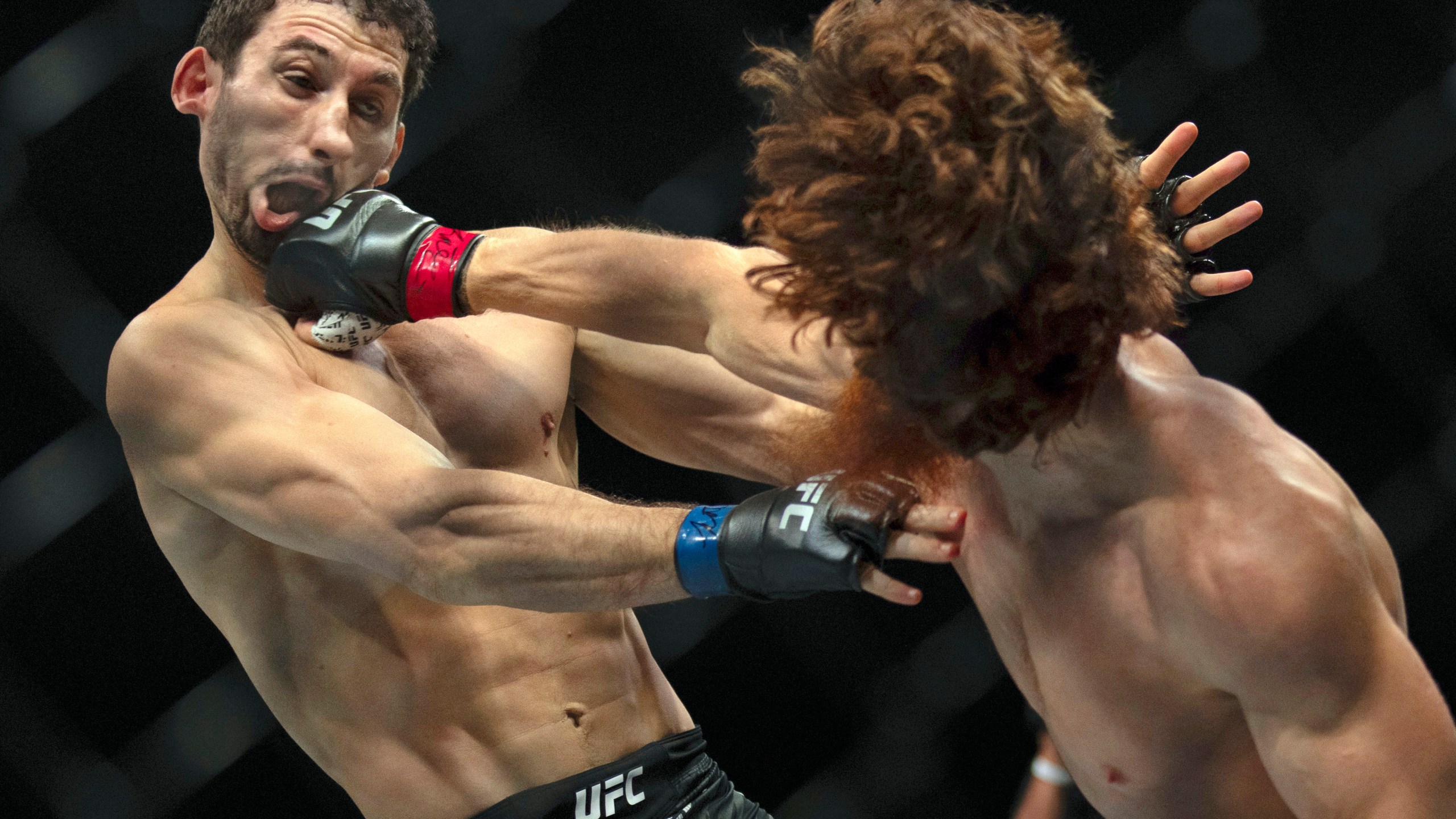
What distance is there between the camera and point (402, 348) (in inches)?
65.6

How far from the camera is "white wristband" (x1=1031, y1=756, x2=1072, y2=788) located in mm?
1551

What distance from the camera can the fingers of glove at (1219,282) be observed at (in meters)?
1.40

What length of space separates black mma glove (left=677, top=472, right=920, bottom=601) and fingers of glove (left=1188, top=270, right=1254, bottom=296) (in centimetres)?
54

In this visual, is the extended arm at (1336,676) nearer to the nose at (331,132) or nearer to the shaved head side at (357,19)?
the nose at (331,132)

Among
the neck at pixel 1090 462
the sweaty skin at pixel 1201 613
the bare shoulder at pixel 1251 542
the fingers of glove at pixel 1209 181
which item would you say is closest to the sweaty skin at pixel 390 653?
the sweaty skin at pixel 1201 613

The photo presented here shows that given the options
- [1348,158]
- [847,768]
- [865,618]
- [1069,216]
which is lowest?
[847,768]

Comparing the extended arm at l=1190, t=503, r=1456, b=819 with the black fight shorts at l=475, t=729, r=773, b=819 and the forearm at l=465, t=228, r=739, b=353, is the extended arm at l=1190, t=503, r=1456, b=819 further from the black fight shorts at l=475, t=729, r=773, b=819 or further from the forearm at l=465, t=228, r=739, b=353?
the black fight shorts at l=475, t=729, r=773, b=819

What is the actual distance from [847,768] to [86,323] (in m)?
1.53

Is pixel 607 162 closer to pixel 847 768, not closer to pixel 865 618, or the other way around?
pixel 865 618

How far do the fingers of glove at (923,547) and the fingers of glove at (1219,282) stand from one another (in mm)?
556

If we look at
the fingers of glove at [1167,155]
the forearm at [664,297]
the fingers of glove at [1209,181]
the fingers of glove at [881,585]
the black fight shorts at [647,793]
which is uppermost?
the forearm at [664,297]

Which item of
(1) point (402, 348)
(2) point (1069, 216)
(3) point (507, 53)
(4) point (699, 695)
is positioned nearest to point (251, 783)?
(4) point (699, 695)

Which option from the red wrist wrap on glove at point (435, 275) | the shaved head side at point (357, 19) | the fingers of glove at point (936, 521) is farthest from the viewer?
the shaved head side at point (357, 19)

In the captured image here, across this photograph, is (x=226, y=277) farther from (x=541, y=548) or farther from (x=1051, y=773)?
(x=1051, y=773)
